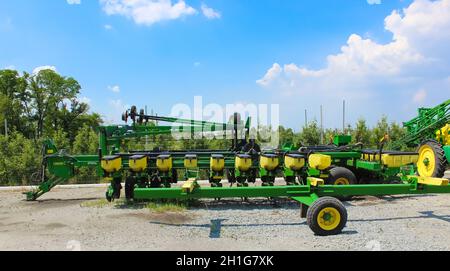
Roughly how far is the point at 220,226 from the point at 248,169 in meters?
2.04

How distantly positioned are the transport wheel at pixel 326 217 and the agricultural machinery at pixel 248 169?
2cm

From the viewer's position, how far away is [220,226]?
254 inches

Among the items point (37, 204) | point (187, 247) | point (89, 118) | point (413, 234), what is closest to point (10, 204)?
point (37, 204)

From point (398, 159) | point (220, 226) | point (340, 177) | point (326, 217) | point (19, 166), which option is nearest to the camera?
point (326, 217)

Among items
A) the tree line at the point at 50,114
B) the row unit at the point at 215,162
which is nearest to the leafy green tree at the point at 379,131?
the tree line at the point at 50,114

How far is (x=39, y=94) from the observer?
40000 millimetres

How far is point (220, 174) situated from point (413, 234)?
418 cm

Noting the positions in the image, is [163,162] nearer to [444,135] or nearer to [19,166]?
[19,166]

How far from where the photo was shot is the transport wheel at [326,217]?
5.59 m

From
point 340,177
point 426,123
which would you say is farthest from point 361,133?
point 340,177

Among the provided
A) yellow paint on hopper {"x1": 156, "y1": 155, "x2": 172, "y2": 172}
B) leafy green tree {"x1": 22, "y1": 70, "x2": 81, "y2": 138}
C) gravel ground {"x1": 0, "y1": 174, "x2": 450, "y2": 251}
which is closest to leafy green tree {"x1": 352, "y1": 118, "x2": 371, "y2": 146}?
gravel ground {"x1": 0, "y1": 174, "x2": 450, "y2": 251}

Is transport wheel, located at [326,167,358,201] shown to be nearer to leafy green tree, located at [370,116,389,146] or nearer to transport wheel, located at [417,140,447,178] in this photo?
transport wheel, located at [417,140,447,178]

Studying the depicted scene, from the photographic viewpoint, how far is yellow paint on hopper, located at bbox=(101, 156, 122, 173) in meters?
7.82

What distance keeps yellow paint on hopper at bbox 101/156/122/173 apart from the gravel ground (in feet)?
3.08
